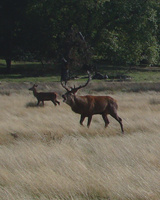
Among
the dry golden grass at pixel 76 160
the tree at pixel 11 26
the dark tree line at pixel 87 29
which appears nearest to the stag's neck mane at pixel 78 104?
the dry golden grass at pixel 76 160

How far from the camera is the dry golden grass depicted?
18.2 ft

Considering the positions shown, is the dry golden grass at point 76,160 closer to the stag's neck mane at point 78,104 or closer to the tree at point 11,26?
the stag's neck mane at point 78,104

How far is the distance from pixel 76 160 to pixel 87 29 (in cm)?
2482

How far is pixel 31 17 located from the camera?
33.4 m

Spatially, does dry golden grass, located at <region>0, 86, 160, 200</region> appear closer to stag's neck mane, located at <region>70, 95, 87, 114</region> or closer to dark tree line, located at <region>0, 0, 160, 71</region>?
stag's neck mane, located at <region>70, 95, 87, 114</region>

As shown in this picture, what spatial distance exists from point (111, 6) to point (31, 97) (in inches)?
603

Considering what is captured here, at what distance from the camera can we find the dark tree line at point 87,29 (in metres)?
30.1

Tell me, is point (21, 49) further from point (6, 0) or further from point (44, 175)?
point (44, 175)

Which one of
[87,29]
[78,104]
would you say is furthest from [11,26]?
[78,104]

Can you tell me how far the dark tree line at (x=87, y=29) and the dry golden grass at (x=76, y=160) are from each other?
17.5 meters

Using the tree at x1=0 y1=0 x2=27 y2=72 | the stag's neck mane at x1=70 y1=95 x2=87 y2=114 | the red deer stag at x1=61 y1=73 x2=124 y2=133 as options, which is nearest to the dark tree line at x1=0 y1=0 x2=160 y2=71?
the tree at x1=0 y1=0 x2=27 y2=72

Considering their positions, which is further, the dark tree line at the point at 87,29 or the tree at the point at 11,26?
the tree at the point at 11,26

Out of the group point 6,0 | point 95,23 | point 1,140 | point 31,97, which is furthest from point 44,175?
point 6,0

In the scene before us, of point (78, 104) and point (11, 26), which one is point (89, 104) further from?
point (11, 26)
